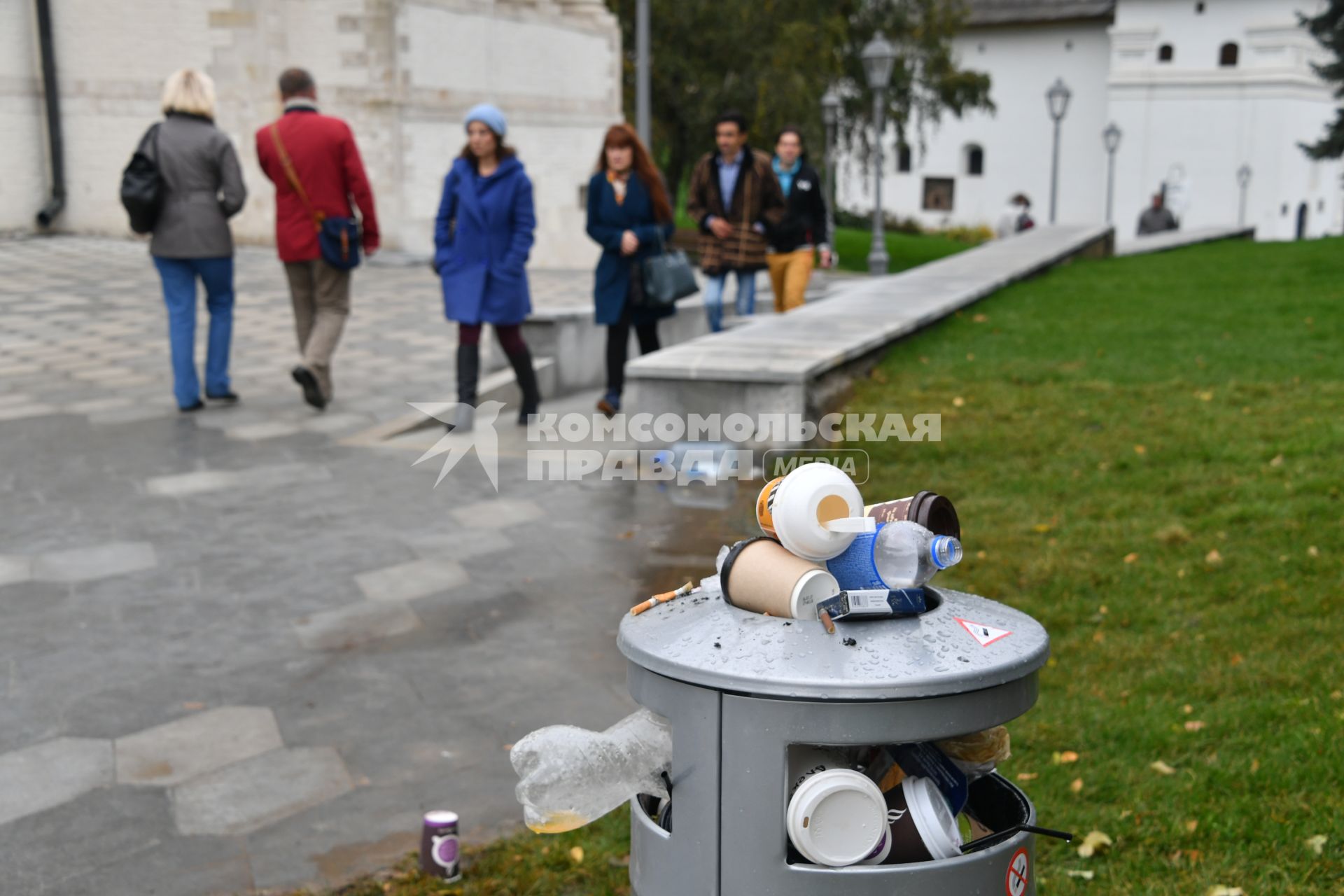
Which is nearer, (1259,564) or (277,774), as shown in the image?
(277,774)

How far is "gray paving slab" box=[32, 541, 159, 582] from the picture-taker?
588 centimetres

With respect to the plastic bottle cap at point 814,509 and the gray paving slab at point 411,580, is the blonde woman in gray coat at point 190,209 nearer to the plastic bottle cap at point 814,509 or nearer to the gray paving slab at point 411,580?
the gray paving slab at point 411,580

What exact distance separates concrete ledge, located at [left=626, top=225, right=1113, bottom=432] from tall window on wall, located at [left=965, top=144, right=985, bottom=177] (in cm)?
5281

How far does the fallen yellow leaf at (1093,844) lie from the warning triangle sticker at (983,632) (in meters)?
1.53

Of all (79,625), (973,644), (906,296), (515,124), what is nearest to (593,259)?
(515,124)

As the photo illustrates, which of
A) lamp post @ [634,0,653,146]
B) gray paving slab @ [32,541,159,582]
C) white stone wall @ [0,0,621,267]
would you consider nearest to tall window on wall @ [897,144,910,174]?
lamp post @ [634,0,653,146]

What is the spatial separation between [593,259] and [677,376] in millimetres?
17107

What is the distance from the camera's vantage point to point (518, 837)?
12.3 ft

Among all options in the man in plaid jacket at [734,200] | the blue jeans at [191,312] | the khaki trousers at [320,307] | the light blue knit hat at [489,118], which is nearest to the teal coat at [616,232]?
the light blue knit hat at [489,118]

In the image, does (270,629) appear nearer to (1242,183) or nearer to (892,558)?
(892,558)

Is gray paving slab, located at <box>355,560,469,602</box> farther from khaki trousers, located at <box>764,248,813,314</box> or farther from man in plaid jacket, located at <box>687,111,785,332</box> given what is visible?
khaki trousers, located at <box>764,248,813,314</box>

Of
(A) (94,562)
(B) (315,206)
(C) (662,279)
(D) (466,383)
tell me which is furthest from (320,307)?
(A) (94,562)

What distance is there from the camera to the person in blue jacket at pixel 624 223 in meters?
9.13

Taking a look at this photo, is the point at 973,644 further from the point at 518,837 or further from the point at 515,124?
the point at 515,124
